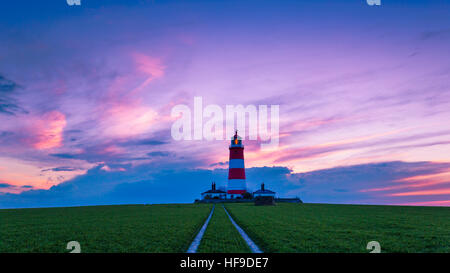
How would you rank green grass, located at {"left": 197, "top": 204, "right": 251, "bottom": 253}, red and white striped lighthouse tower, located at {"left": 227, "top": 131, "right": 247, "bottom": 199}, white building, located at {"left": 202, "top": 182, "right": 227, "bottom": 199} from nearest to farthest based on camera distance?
1. green grass, located at {"left": 197, "top": 204, "right": 251, "bottom": 253}
2. red and white striped lighthouse tower, located at {"left": 227, "top": 131, "right": 247, "bottom": 199}
3. white building, located at {"left": 202, "top": 182, "right": 227, "bottom": 199}

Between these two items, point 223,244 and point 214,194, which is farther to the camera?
point 214,194

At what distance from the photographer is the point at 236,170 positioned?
96.6 m

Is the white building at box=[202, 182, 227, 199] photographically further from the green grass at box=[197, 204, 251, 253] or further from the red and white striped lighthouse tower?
the green grass at box=[197, 204, 251, 253]

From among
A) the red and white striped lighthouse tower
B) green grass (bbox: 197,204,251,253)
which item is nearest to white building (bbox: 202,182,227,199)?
the red and white striped lighthouse tower

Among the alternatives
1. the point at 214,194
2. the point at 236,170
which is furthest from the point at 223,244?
the point at 214,194

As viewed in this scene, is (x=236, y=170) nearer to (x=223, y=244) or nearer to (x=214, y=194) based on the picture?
(x=214, y=194)

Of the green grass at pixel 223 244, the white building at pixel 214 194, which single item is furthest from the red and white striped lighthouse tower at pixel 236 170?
the green grass at pixel 223 244

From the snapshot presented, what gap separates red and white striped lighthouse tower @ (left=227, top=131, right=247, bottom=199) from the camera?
96312mm

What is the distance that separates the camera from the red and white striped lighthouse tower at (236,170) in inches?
3792

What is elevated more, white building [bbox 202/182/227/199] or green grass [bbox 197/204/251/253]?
white building [bbox 202/182/227/199]

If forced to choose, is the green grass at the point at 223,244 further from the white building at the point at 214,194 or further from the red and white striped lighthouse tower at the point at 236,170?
the white building at the point at 214,194
